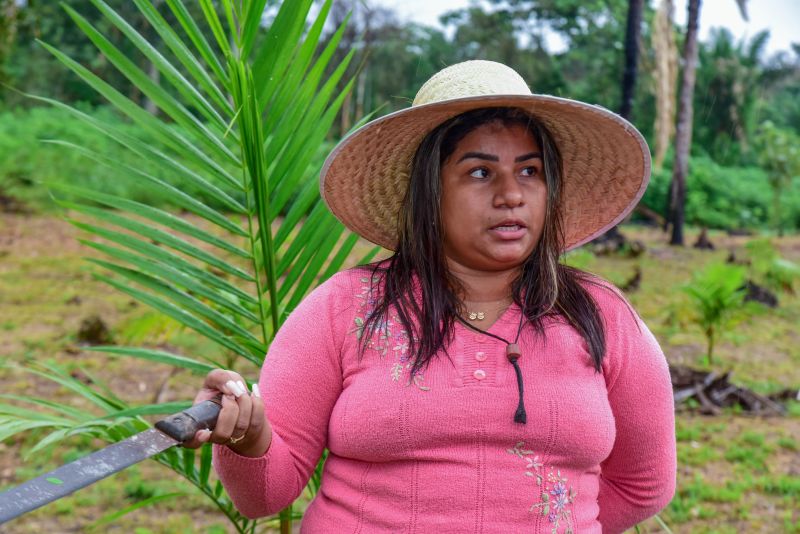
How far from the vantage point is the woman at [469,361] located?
4.91ft

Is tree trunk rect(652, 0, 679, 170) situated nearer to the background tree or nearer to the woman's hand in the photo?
the background tree

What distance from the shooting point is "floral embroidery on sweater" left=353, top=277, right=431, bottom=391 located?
1.54m

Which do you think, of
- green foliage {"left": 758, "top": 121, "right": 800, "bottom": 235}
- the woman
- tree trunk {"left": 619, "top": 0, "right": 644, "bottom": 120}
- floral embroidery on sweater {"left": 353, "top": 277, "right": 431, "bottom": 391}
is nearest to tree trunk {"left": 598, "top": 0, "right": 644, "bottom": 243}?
tree trunk {"left": 619, "top": 0, "right": 644, "bottom": 120}

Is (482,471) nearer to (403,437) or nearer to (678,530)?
(403,437)

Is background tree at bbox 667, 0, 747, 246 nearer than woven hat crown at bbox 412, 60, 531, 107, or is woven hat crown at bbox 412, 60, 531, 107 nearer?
woven hat crown at bbox 412, 60, 531, 107

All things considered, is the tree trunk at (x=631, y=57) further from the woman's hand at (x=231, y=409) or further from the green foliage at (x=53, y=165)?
the woman's hand at (x=231, y=409)

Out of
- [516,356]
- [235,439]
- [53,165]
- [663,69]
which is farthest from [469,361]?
[53,165]

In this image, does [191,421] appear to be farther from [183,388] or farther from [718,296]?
[718,296]

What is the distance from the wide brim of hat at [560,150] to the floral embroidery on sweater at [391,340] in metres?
0.29

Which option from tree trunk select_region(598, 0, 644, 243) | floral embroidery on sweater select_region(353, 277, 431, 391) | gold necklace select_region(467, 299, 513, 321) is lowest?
floral embroidery on sweater select_region(353, 277, 431, 391)

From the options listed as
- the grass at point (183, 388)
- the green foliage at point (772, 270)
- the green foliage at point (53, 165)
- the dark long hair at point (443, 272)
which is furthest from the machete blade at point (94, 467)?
the green foliage at point (53, 165)

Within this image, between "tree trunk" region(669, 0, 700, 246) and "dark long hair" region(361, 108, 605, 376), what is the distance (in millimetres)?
10957

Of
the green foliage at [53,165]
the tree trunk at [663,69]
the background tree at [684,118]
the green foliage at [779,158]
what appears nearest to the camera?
the tree trunk at [663,69]

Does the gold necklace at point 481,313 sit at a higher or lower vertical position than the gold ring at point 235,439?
higher
